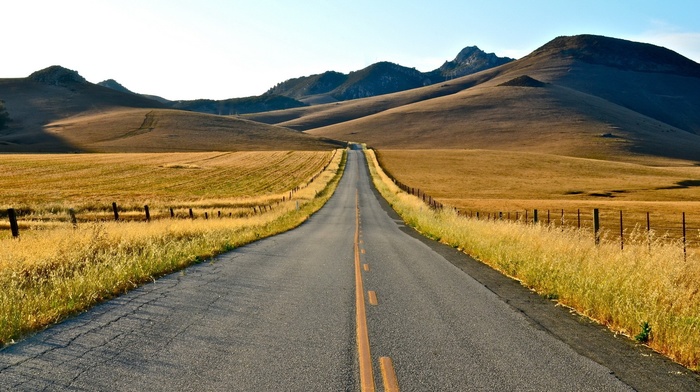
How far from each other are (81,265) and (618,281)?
1147cm

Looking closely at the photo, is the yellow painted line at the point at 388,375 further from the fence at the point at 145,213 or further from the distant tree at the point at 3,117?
the distant tree at the point at 3,117

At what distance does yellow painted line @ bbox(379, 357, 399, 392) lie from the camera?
5.52 meters

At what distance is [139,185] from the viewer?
57.7 m

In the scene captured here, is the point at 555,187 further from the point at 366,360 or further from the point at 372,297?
the point at 366,360

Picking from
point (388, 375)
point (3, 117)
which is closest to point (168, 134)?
point (3, 117)

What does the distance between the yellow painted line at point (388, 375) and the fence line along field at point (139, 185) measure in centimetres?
2183

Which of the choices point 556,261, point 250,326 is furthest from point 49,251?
point 556,261

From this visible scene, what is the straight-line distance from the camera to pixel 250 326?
26.0 feet

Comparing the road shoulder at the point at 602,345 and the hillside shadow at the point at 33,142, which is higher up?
the hillside shadow at the point at 33,142

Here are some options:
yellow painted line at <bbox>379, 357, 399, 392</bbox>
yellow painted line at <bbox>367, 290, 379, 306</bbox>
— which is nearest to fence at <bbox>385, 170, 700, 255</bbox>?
yellow painted line at <bbox>367, 290, 379, 306</bbox>

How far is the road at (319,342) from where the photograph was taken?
571 centimetres

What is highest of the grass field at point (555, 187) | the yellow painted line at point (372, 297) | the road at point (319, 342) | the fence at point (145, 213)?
the road at point (319, 342)

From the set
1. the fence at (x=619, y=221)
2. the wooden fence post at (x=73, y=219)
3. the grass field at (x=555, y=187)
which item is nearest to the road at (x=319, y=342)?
the wooden fence post at (x=73, y=219)

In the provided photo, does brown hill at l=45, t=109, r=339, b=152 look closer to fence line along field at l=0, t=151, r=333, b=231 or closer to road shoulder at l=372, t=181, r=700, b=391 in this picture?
fence line along field at l=0, t=151, r=333, b=231
